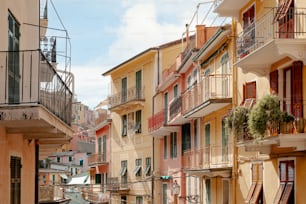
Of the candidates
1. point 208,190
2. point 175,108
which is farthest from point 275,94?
point 175,108

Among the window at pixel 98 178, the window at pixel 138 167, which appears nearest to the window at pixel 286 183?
the window at pixel 138 167

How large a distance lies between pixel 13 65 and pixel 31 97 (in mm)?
574

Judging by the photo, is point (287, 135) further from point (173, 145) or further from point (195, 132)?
point (173, 145)

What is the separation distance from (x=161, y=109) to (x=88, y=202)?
14.3 metres

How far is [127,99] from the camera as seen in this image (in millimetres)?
43594

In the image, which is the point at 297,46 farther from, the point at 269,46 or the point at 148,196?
the point at 148,196

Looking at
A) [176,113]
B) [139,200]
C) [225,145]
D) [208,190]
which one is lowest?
[139,200]

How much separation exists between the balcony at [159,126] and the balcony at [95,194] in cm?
1004

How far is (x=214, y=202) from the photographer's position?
26281mm

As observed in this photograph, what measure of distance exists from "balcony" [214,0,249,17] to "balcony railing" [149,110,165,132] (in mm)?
14367

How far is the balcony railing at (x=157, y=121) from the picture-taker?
36.2 metres

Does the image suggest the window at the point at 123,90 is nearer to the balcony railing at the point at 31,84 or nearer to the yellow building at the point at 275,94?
the yellow building at the point at 275,94

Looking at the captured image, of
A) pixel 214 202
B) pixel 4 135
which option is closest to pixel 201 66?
pixel 214 202

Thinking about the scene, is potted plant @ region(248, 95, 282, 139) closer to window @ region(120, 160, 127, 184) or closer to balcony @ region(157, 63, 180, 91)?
balcony @ region(157, 63, 180, 91)
